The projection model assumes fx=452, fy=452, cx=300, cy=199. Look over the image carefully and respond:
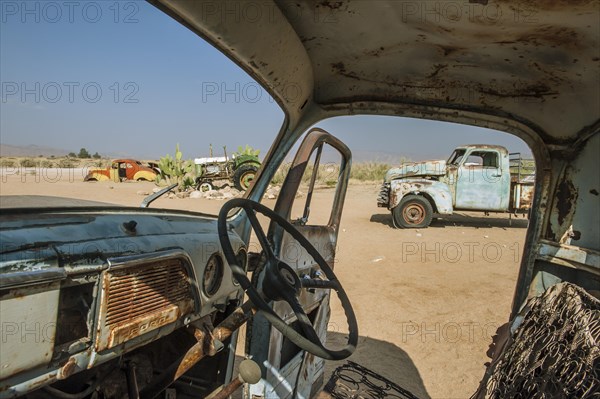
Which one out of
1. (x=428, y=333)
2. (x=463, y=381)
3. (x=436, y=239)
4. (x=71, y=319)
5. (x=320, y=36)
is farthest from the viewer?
(x=436, y=239)

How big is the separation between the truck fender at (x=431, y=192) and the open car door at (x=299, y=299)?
881cm

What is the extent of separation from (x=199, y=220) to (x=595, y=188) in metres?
2.30

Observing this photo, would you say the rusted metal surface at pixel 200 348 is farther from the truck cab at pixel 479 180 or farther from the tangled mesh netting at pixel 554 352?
the truck cab at pixel 479 180

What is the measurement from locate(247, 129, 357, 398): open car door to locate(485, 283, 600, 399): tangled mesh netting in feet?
2.64

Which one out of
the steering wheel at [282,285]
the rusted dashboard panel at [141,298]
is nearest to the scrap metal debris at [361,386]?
the steering wheel at [282,285]

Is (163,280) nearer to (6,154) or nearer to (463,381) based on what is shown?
(6,154)

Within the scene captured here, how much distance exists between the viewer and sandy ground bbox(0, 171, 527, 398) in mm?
4020

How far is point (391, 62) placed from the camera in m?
2.42

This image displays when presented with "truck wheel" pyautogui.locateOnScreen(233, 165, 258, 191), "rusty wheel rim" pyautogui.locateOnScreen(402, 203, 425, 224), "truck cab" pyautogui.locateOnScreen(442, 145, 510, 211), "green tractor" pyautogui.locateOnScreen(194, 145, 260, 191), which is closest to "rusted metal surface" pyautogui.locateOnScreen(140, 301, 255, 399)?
"rusty wheel rim" pyautogui.locateOnScreen(402, 203, 425, 224)

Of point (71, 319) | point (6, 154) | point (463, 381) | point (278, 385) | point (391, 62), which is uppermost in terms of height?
point (391, 62)

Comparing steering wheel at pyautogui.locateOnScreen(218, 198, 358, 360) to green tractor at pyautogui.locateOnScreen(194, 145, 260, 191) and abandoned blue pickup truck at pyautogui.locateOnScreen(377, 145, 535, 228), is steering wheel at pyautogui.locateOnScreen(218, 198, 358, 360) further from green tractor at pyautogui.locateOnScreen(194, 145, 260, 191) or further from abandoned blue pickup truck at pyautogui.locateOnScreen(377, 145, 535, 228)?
green tractor at pyautogui.locateOnScreen(194, 145, 260, 191)

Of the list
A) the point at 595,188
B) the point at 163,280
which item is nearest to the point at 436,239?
the point at 595,188

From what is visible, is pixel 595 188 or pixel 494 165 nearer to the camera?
pixel 595 188

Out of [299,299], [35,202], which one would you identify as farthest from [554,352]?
[35,202]
